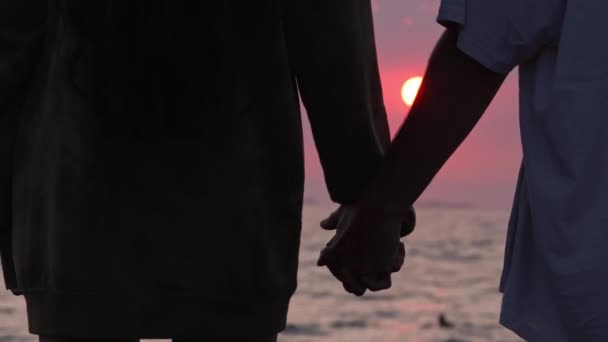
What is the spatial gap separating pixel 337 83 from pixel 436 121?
1.99 ft

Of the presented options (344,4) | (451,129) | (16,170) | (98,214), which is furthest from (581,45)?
(16,170)

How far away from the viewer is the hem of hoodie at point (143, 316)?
2.94 m

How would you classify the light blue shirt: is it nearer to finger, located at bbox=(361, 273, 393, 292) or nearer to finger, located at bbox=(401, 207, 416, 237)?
finger, located at bbox=(361, 273, 393, 292)

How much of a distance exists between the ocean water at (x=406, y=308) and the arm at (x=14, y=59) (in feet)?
86.6

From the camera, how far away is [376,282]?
3199 millimetres

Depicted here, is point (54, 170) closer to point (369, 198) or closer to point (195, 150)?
point (195, 150)

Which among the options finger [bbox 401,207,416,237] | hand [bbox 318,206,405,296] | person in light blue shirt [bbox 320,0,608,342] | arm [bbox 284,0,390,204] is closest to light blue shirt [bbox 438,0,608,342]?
person in light blue shirt [bbox 320,0,608,342]

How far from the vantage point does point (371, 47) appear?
3283 millimetres

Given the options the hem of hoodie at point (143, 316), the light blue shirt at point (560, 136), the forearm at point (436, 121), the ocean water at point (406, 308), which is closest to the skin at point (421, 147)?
the forearm at point (436, 121)

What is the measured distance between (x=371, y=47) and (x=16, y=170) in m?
0.97

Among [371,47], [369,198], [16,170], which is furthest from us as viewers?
[371,47]

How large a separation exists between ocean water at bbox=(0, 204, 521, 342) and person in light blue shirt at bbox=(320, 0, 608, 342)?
27119 millimetres

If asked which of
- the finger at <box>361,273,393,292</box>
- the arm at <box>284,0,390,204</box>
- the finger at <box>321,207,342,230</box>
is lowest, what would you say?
the finger at <box>361,273,393,292</box>

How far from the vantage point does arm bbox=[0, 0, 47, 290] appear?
9.85 feet
